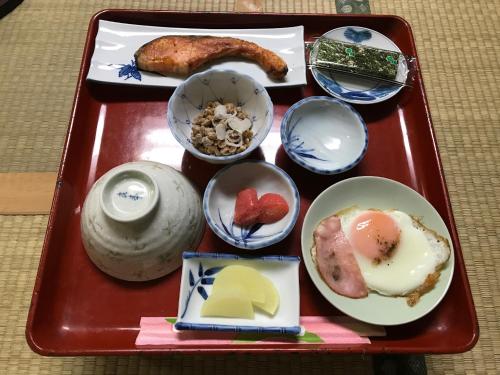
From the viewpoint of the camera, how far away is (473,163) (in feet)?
5.23

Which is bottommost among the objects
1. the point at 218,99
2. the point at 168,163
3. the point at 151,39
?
the point at 168,163

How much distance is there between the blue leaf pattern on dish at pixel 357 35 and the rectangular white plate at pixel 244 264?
994 mm

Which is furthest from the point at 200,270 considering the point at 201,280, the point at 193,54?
the point at 193,54

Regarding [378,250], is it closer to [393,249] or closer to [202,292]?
[393,249]

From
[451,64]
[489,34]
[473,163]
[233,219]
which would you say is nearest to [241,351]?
[233,219]

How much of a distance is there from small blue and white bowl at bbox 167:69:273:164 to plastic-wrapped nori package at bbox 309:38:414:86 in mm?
335

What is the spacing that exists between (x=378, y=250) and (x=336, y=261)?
0.46 feet

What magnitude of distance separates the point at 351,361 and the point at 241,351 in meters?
0.41

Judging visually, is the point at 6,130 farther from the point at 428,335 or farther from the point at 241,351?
the point at 428,335

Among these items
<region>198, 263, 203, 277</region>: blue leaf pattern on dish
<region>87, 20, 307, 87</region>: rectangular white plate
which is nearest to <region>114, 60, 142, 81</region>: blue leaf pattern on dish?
<region>87, 20, 307, 87</region>: rectangular white plate

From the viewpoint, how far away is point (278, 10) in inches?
72.9

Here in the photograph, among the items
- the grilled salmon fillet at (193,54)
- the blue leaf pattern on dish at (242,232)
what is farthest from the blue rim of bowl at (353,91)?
the blue leaf pattern on dish at (242,232)

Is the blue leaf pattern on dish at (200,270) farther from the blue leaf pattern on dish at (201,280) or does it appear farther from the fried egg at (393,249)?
the fried egg at (393,249)

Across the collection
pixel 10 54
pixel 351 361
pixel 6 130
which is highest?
pixel 10 54
